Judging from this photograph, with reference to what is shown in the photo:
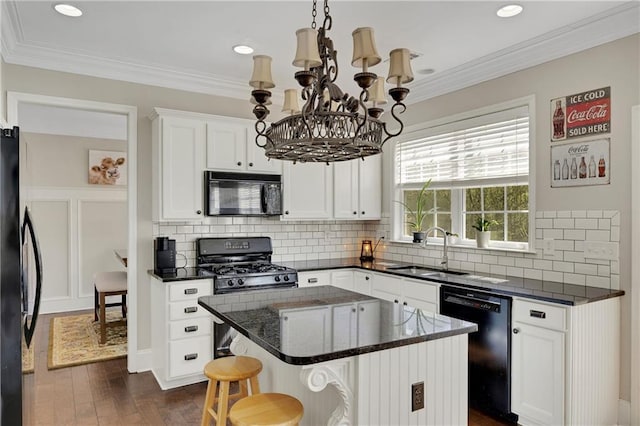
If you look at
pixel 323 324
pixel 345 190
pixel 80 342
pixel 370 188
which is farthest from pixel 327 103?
pixel 80 342

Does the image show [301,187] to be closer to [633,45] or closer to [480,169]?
[480,169]

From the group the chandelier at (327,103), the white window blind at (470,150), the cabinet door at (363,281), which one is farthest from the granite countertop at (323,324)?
the white window blind at (470,150)

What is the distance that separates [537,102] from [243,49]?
2.38 m

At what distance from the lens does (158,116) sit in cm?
378

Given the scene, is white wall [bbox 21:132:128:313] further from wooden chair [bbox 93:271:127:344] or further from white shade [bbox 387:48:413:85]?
white shade [bbox 387:48:413:85]

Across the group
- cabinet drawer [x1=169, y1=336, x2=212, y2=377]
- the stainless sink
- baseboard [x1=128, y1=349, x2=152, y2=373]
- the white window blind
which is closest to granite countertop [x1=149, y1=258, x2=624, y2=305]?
the stainless sink

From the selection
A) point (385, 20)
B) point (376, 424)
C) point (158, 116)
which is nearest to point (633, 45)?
point (385, 20)

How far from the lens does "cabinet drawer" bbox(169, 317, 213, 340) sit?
350 cm

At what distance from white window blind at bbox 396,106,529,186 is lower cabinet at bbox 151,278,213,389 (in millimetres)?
2475

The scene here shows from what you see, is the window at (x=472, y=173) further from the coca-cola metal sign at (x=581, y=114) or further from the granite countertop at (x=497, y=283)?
the granite countertop at (x=497, y=283)

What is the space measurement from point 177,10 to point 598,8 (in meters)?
2.75

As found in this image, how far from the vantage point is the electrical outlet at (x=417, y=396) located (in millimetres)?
1895

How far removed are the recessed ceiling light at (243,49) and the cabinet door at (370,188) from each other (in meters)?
1.84

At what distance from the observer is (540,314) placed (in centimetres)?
271
